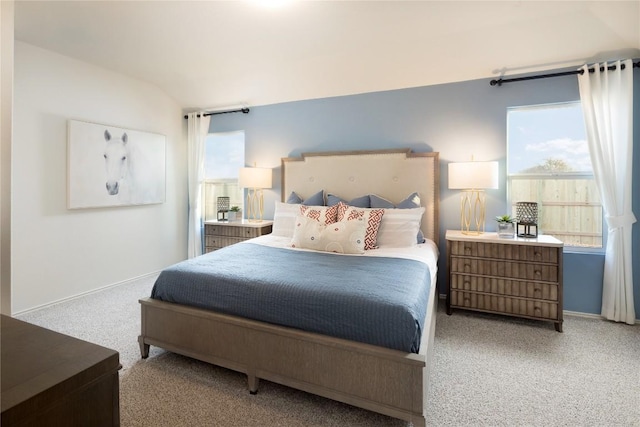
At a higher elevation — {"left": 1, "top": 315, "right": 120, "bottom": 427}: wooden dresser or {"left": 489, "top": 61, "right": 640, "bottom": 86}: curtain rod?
{"left": 489, "top": 61, "right": 640, "bottom": 86}: curtain rod

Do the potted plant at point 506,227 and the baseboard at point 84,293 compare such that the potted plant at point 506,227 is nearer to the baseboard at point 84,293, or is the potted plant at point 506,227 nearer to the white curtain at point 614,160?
the white curtain at point 614,160

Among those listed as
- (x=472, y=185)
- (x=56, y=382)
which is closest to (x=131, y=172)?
(x=472, y=185)

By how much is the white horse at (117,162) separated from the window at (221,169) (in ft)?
3.75

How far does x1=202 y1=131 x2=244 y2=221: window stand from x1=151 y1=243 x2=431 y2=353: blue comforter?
2440 mm

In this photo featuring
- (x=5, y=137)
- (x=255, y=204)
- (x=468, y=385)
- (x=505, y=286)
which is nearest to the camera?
(x=5, y=137)

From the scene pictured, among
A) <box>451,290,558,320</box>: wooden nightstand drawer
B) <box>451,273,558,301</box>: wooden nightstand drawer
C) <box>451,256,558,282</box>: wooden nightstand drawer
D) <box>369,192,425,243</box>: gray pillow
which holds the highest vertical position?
<box>369,192,425,243</box>: gray pillow

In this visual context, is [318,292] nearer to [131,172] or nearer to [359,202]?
[359,202]

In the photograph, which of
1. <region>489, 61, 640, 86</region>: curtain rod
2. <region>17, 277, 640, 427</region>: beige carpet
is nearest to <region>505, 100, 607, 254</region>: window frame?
<region>489, 61, 640, 86</region>: curtain rod

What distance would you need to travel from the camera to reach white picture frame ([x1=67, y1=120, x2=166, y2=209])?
134 inches

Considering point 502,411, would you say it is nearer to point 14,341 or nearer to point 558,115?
point 14,341

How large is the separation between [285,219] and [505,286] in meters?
2.25

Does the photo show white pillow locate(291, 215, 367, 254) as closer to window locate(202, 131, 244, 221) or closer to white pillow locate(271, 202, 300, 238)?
white pillow locate(271, 202, 300, 238)

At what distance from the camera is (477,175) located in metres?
3.09

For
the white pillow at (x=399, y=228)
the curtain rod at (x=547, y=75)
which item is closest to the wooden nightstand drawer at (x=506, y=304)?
the white pillow at (x=399, y=228)
